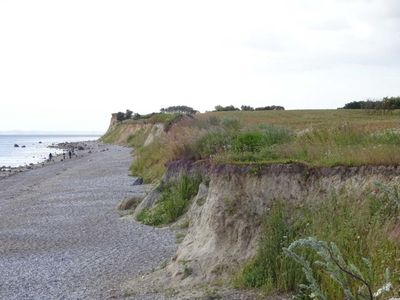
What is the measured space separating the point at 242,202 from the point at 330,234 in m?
2.77

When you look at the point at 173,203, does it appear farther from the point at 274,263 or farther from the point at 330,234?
the point at 330,234

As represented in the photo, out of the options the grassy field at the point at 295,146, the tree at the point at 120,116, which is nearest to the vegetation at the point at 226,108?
the tree at the point at 120,116

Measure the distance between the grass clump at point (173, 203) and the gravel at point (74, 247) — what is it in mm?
501

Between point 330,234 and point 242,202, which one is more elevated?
point 242,202

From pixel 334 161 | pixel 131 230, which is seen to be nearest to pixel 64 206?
pixel 131 230

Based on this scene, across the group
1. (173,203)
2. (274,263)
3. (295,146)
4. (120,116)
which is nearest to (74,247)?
(173,203)

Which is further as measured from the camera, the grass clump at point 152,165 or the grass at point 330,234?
the grass clump at point 152,165

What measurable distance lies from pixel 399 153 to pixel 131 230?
29.6 feet

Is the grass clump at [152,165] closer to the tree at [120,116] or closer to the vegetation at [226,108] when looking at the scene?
the vegetation at [226,108]

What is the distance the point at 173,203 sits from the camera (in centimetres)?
1822

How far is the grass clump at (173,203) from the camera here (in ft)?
58.7

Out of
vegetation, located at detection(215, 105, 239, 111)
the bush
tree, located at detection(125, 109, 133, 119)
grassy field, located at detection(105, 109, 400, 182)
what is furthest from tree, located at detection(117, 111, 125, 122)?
the bush

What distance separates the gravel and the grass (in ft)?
6.96

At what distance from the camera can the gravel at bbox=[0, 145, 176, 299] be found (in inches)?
470
